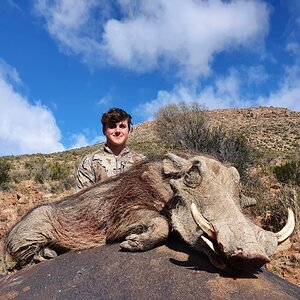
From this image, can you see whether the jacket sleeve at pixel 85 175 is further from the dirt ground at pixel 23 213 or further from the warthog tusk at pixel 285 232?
the warthog tusk at pixel 285 232

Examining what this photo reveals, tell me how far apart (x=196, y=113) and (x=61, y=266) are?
22004mm

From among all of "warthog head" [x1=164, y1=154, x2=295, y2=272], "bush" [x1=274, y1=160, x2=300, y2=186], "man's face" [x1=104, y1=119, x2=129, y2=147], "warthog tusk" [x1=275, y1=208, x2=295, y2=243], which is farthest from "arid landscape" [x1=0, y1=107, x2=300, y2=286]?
"man's face" [x1=104, y1=119, x2=129, y2=147]

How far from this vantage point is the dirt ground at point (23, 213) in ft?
20.5

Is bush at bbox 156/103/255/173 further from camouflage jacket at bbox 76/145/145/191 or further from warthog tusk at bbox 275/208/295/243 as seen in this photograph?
warthog tusk at bbox 275/208/295/243

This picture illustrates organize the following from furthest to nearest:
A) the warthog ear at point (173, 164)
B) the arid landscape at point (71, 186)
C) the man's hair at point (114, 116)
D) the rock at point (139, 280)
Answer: the arid landscape at point (71, 186)
the man's hair at point (114, 116)
the warthog ear at point (173, 164)
the rock at point (139, 280)

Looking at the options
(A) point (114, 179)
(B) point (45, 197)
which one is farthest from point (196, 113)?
(A) point (114, 179)

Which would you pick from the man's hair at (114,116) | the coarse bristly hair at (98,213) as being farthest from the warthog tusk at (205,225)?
the man's hair at (114,116)

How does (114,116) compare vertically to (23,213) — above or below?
above

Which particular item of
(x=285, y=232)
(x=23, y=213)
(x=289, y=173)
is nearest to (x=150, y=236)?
(x=285, y=232)

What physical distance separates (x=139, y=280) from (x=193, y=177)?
0.76 metres

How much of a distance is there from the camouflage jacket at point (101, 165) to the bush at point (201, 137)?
2.56 m

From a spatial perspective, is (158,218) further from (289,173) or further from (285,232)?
(289,173)

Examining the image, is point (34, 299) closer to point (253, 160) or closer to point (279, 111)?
point (253, 160)

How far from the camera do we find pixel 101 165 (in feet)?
19.0
